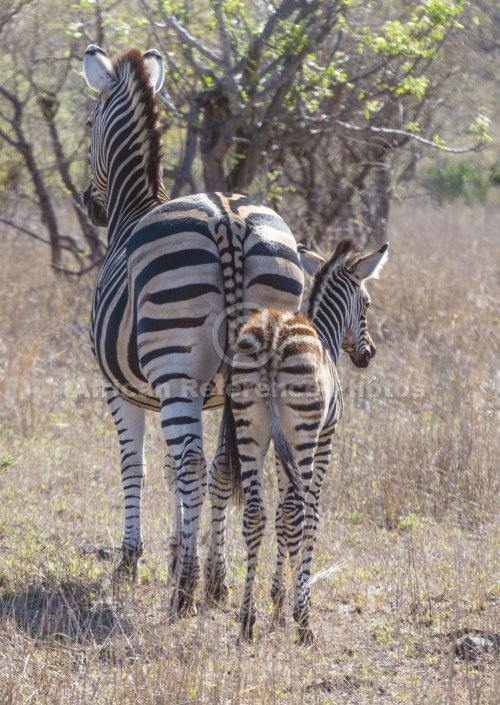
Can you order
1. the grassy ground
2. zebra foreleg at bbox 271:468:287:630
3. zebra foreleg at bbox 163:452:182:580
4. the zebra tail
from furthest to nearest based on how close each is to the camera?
zebra foreleg at bbox 163:452:182:580, zebra foreleg at bbox 271:468:287:630, the zebra tail, the grassy ground

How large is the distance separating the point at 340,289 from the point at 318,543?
5.25 ft

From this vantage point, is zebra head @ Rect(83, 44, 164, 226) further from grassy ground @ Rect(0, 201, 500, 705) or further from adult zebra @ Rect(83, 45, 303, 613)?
grassy ground @ Rect(0, 201, 500, 705)

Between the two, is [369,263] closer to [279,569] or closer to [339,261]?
[339,261]

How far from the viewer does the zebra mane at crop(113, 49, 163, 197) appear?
17.6 ft

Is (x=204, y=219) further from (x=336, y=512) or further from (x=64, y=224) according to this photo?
(x=64, y=224)

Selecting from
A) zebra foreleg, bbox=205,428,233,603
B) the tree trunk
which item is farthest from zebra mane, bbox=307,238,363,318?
the tree trunk

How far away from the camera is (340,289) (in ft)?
16.8

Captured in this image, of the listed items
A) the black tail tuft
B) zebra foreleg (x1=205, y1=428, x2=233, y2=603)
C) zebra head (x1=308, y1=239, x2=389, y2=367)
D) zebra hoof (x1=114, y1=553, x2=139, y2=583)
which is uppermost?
zebra head (x1=308, y1=239, x2=389, y2=367)

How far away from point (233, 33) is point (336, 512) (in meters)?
4.77

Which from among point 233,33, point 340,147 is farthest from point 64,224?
point 233,33

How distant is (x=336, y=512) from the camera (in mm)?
6137

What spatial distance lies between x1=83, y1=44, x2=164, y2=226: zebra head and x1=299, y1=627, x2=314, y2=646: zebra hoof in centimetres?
281

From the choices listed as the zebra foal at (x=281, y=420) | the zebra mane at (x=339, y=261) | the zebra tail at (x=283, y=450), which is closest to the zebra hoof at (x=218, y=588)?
Result: the zebra foal at (x=281, y=420)

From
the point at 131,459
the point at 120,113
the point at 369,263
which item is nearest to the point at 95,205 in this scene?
the point at 120,113
